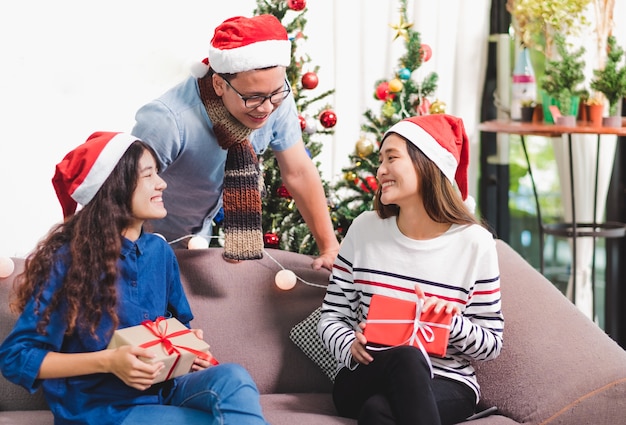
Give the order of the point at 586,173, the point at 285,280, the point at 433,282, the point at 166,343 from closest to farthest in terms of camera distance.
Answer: the point at 166,343 < the point at 433,282 < the point at 285,280 < the point at 586,173

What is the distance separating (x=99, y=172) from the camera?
6.47 feet

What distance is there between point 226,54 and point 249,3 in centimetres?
153

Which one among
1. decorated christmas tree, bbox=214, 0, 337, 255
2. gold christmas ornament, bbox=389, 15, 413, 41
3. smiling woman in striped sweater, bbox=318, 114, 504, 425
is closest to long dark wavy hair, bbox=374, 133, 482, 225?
smiling woman in striped sweater, bbox=318, 114, 504, 425

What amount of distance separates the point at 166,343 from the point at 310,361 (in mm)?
637

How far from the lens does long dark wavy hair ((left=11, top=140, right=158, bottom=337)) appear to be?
1911mm

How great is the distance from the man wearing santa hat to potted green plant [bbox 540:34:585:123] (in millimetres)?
1159

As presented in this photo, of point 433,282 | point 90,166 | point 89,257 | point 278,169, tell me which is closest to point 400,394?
point 433,282

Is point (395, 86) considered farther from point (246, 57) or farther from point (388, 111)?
point (246, 57)

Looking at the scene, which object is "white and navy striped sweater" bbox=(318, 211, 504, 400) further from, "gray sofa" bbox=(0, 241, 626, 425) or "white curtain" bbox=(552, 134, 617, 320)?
"white curtain" bbox=(552, 134, 617, 320)

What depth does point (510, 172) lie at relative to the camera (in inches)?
167

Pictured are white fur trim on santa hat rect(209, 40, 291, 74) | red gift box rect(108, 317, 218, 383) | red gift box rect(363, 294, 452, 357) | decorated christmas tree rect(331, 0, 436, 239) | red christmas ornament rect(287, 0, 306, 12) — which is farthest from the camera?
decorated christmas tree rect(331, 0, 436, 239)

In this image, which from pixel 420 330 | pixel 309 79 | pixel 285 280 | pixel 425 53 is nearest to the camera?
pixel 420 330

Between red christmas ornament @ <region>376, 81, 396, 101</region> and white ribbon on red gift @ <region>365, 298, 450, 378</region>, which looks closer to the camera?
white ribbon on red gift @ <region>365, 298, 450, 378</region>

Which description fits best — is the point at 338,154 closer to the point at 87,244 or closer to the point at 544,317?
the point at 544,317
